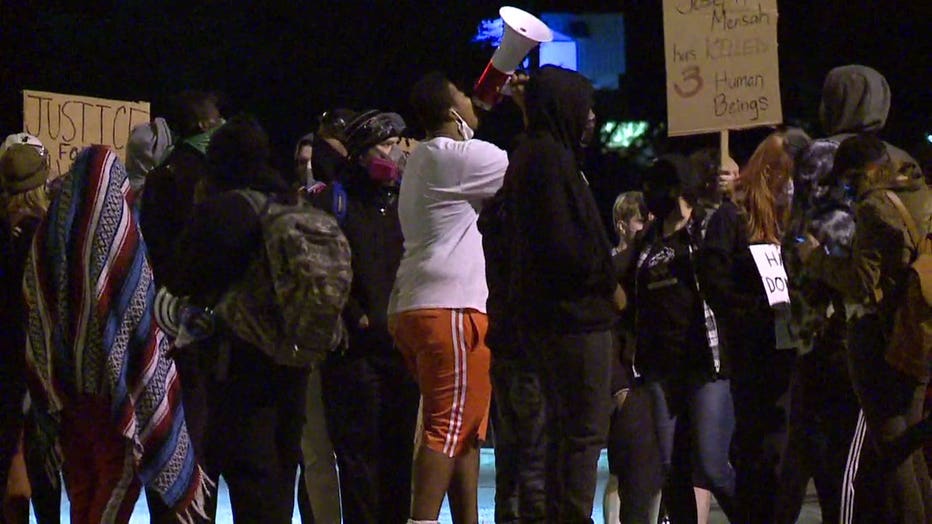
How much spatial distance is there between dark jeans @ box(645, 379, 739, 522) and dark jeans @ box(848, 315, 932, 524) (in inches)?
42.4

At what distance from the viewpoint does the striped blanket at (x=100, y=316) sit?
613 cm

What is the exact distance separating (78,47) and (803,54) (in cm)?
927

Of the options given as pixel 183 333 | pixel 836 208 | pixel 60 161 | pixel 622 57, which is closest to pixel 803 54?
pixel 622 57

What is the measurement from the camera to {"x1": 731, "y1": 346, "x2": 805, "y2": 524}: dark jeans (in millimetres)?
7465

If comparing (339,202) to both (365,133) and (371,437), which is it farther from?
(371,437)

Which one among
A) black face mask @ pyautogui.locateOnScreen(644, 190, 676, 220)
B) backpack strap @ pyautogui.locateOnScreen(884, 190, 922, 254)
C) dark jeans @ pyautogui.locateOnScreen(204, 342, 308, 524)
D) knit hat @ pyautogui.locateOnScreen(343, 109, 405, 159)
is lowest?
dark jeans @ pyautogui.locateOnScreen(204, 342, 308, 524)

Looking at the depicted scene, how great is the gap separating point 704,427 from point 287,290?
7.67ft

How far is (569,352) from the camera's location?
6.43 metres

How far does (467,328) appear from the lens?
7.08 m

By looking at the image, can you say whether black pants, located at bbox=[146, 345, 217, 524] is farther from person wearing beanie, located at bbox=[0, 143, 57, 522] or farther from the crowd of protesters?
person wearing beanie, located at bbox=[0, 143, 57, 522]

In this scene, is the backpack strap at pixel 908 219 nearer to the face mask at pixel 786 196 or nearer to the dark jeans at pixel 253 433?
the face mask at pixel 786 196

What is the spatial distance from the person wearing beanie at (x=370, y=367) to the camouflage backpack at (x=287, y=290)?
50.5 inches

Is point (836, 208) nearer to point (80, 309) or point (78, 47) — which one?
point (80, 309)

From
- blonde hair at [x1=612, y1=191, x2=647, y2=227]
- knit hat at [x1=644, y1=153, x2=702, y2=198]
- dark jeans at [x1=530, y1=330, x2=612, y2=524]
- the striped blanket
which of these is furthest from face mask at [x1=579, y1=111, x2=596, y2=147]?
blonde hair at [x1=612, y1=191, x2=647, y2=227]
